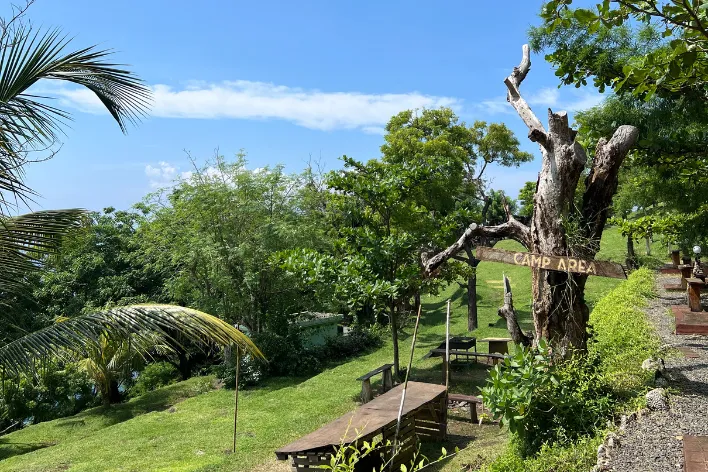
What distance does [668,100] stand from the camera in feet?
26.4

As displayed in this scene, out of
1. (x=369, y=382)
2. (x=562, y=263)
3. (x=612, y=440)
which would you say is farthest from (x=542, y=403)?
(x=369, y=382)

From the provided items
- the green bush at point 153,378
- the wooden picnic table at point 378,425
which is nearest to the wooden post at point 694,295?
the wooden picnic table at point 378,425

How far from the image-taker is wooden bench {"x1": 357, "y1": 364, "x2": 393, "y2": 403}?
10781 mm

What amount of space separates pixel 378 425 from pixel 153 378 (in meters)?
13.5

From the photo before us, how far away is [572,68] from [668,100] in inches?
69.0

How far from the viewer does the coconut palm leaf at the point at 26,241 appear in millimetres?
4832

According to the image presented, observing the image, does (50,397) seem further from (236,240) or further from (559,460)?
(559,460)

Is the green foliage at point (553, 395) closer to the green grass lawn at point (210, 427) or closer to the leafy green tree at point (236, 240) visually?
the green grass lawn at point (210, 427)

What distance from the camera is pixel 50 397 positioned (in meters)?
15.7

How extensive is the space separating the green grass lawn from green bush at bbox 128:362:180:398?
2.12 meters

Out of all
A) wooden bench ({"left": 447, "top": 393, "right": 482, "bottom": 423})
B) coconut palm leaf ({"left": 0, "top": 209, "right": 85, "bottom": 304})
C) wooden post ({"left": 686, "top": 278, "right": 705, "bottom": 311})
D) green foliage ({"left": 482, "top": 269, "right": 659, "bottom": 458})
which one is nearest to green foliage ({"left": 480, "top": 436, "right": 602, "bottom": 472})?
green foliage ({"left": 482, "top": 269, "right": 659, "bottom": 458})

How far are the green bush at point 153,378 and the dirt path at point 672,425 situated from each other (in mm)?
15376

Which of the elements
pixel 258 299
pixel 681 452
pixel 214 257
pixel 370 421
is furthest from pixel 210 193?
pixel 681 452

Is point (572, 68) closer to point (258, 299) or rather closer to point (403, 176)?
point (403, 176)
